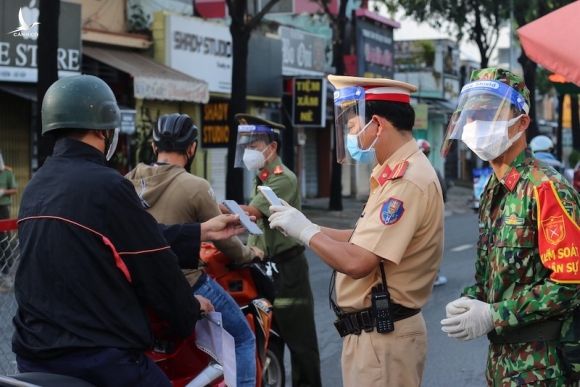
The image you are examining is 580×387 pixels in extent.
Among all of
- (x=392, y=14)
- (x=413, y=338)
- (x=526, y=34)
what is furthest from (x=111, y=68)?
(x=413, y=338)

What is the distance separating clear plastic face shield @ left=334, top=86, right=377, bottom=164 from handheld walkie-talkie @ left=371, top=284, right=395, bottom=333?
2.10 ft

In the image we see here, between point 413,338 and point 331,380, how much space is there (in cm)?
349

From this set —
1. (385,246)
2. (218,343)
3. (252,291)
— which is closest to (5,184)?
(252,291)

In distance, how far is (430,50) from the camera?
1850 inches

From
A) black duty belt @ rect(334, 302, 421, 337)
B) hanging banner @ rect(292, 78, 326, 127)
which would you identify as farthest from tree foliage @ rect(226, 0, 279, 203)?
black duty belt @ rect(334, 302, 421, 337)

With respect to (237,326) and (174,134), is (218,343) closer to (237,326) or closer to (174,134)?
(237,326)

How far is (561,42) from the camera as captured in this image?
5.28m

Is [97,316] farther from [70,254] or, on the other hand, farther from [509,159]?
[509,159]

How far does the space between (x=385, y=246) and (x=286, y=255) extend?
2.75 metres

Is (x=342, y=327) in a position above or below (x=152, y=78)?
below

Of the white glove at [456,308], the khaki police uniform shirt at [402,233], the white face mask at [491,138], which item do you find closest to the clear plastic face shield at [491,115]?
the white face mask at [491,138]

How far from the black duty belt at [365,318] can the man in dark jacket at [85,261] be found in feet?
2.83

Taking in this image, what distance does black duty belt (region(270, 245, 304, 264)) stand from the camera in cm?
662

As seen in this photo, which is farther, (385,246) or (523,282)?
(385,246)
